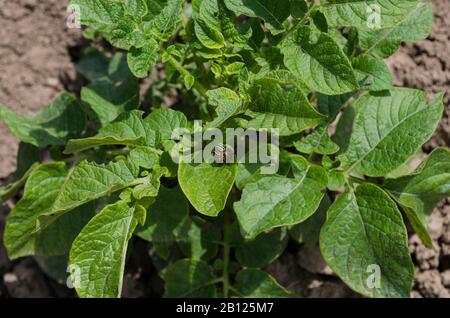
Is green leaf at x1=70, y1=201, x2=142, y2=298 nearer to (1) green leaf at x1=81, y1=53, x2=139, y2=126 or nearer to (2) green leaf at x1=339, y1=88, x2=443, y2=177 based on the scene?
(1) green leaf at x1=81, y1=53, x2=139, y2=126

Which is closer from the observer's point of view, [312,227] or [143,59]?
[143,59]

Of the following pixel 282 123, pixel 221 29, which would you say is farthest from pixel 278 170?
pixel 221 29

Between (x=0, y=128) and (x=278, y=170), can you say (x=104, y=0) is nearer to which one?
(x=278, y=170)

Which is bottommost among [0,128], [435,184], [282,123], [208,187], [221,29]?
[0,128]

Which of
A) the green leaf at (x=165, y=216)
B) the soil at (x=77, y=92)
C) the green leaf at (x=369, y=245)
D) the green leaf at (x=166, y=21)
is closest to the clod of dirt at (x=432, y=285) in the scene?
the soil at (x=77, y=92)

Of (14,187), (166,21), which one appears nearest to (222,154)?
(166,21)

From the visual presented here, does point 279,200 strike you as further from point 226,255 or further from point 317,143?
point 226,255
